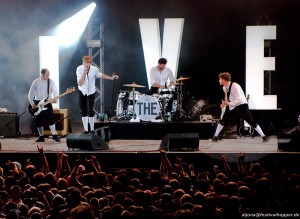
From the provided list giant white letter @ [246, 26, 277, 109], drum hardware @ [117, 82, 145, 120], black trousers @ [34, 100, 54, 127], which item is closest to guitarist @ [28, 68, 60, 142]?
black trousers @ [34, 100, 54, 127]

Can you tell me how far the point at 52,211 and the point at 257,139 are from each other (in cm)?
786

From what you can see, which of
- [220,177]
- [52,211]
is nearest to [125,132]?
[220,177]

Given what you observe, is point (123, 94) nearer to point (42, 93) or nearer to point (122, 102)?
point (122, 102)

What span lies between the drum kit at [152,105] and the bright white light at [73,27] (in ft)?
7.43

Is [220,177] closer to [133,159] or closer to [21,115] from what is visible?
[133,159]

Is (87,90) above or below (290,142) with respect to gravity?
above

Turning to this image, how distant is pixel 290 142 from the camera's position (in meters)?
8.45

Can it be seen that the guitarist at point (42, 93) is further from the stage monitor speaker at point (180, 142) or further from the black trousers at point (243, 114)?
the black trousers at point (243, 114)

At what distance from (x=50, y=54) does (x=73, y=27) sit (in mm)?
1032

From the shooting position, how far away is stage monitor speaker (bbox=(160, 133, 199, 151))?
862 cm

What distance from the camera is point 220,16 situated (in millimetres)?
12922

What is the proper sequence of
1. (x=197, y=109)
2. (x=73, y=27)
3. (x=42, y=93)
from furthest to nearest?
(x=73, y=27) < (x=197, y=109) < (x=42, y=93)

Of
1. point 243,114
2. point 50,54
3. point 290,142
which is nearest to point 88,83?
point 50,54

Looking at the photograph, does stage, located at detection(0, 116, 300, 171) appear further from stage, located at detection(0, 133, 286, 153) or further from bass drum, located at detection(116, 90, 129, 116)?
bass drum, located at detection(116, 90, 129, 116)
